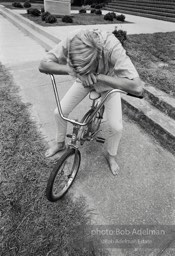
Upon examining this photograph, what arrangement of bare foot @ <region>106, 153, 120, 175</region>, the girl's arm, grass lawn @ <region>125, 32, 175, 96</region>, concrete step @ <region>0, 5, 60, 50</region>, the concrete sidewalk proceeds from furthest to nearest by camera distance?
concrete step @ <region>0, 5, 60, 50</region>
grass lawn @ <region>125, 32, 175, 96</region>
bare foot @ <region>106, 153, 120, 175</region>
the concrete sidewalk
the girl's arm

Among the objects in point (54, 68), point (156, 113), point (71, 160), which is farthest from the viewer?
point (156, 113)

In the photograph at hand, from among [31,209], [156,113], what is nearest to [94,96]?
[31,209]

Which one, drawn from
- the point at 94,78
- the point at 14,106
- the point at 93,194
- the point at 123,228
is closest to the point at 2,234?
the point at 93,194

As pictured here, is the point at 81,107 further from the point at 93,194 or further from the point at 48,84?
the point at 93,194

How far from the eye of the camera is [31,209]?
193cm

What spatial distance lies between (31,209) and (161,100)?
7.96 feet

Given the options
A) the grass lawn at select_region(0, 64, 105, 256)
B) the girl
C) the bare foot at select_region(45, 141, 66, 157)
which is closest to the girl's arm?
the girl

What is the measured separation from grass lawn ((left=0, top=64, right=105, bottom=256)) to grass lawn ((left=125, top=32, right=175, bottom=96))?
96.6 inches

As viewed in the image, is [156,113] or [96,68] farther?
[156,113]

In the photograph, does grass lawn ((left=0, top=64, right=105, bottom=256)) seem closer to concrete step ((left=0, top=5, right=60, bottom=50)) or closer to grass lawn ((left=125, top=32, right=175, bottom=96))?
grass lawn ((left=125, top=32, right=175, bottom=96))

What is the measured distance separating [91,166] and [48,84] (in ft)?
7.89

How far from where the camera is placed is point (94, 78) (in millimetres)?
1410

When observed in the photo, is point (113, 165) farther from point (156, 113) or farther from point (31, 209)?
point (156, 113)

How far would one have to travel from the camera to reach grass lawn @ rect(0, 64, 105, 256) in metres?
1.68
